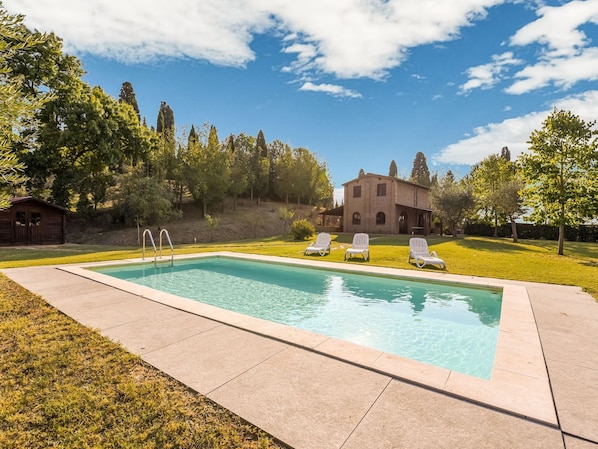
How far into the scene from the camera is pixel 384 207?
30156 millimetres

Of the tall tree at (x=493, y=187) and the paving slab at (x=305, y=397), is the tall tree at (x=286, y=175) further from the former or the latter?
the paving slab at (x=305, y=397)

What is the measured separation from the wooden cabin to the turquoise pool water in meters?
17.2

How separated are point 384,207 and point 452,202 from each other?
6.59m

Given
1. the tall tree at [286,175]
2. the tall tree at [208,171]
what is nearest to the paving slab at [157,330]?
the tall tree at [208,171]

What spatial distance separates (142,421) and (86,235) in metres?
32.2

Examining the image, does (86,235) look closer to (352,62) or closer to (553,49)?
(352,62)

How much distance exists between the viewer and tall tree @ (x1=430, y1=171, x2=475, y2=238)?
24953 mm

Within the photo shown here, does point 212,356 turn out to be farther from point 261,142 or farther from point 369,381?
point 261,142

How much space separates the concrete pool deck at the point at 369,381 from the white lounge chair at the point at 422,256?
21.0ft

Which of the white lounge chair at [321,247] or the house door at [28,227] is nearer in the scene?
the white lounge chair at [321,247]

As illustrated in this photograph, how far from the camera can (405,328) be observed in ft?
19.8

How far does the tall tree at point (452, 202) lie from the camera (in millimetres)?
24953

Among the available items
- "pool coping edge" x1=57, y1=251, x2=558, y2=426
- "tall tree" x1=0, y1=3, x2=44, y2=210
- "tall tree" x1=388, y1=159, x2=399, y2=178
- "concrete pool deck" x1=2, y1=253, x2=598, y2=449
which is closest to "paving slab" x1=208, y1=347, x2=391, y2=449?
"concrete pool deck" x1=2, y1=253, x2=598, y2=449

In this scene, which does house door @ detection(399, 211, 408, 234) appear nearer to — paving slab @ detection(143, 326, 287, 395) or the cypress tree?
the cypress tree
